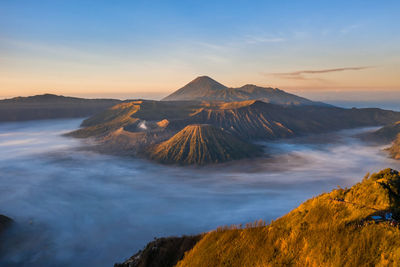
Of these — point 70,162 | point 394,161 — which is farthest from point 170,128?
point 394,161

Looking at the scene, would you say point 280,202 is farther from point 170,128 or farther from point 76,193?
point 170,128

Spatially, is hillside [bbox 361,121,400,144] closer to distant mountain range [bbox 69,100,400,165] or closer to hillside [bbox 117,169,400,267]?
distant mountain range [bbox 69,100,400,165]

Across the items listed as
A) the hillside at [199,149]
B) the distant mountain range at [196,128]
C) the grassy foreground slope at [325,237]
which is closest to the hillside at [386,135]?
the distant mountain range at [196,128]

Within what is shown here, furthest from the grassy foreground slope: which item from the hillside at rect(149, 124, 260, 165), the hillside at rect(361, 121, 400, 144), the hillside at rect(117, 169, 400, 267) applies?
the hillside at rect(361, 121, 400, 144)

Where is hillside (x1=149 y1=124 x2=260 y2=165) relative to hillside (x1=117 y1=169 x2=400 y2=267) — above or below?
below

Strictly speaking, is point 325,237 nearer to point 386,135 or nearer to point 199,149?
point 199,149

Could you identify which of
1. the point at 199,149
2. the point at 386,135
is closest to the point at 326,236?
the point at 199,149
